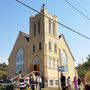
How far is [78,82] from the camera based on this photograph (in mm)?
28656

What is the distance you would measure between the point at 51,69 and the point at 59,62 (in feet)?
14.6

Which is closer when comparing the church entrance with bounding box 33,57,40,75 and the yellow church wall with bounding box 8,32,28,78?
the church entrance with bounding box 33,57,40,75

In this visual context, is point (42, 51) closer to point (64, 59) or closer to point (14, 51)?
point (64, 59)

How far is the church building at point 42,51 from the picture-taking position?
53094 mm

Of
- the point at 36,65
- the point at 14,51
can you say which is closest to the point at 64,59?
the point at 36,65

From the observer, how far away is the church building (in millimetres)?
53094

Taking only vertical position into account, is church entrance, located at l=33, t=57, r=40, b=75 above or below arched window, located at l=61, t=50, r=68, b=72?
below

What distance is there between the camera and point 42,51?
5328cm

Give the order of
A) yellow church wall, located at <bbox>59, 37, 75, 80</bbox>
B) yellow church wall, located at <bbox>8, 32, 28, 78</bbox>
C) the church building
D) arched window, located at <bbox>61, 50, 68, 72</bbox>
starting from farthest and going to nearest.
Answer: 1. yellow church wall, located at <bbox>59, 37, 75, 80</bbox>
2. arched window, located at <bbox>61, 50, 68, 72</bbox>
3. yellow church wall, located at <bbox>8, 32, 28, 78</bbox>
4. the church building

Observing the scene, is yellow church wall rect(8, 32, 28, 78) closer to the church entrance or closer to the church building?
the church building

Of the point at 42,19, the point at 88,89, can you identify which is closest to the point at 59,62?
the point at 42,19

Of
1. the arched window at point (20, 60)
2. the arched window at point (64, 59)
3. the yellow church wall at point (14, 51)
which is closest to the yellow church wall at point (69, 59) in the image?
the arched window at point (64, 59)

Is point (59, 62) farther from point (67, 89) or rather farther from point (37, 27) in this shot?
point (67, 89)

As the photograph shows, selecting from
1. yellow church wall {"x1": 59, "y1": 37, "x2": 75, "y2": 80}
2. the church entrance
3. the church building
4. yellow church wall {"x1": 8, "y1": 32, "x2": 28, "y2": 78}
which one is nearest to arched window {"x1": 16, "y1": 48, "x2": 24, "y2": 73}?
the church building
